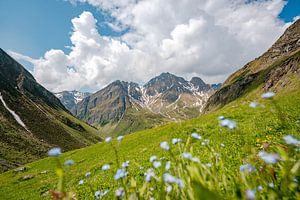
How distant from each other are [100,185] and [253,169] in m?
11.3

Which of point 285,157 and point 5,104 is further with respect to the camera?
point 5,104

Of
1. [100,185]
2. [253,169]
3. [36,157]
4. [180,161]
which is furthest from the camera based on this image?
[36,157]

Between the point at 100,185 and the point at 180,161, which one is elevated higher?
the point at 100,185

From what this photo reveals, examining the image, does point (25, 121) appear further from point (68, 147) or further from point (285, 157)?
point (285, 157)

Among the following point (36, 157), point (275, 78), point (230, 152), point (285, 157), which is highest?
point (275, 78)

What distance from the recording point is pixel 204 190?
2.42m

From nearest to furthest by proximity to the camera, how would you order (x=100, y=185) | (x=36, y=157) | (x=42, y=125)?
(x=100, y=185) < (x=36, y=157) < (x=42, y=125)

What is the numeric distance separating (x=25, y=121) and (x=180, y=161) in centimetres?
19647

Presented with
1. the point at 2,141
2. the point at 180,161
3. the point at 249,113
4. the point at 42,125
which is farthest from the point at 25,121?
the point at 180,161

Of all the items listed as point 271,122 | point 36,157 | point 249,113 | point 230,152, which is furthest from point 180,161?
point 36,157

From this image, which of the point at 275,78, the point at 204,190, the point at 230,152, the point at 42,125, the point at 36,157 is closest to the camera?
the point at 204,190

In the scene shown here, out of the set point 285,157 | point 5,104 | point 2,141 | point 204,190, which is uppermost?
point 5,104

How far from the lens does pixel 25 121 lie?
18350cm

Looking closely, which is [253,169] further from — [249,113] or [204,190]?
[249,113]
